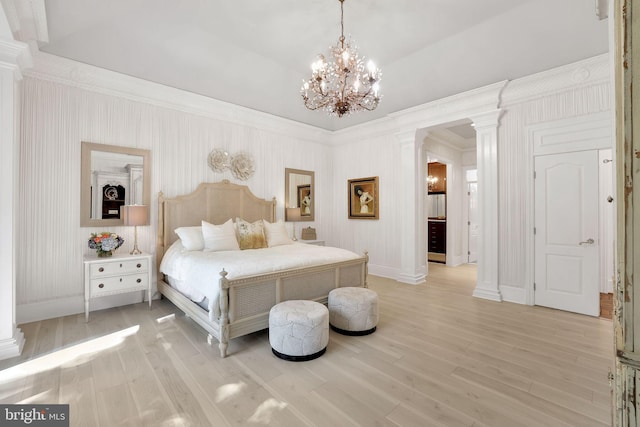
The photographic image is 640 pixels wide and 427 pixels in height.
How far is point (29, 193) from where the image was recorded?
327 cm

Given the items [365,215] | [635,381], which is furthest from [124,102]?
[635,381]

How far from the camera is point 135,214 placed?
3.65m

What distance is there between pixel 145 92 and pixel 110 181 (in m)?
1.34

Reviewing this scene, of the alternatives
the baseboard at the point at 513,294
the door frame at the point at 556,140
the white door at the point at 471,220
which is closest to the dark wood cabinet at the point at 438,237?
the white door at the point at 471,220

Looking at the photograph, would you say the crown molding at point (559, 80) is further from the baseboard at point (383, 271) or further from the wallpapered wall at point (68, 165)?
the wallpapered wall at point (68, 165)

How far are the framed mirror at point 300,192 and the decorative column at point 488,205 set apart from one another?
10.5 feet

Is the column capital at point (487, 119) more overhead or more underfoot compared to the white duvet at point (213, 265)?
more overhead

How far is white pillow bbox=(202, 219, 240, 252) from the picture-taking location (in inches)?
152

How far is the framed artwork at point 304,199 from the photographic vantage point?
5977 millimetres

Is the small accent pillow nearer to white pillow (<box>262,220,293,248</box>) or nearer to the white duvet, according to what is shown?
white pillow (<box>262,220,293,248</box>)

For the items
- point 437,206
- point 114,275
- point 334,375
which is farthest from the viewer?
point 437,206

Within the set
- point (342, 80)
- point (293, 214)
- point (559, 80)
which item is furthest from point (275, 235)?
point (559, 80)

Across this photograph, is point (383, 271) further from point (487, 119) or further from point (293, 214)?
point (487, 119)

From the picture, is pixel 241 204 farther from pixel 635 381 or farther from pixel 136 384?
pixel 635 381
